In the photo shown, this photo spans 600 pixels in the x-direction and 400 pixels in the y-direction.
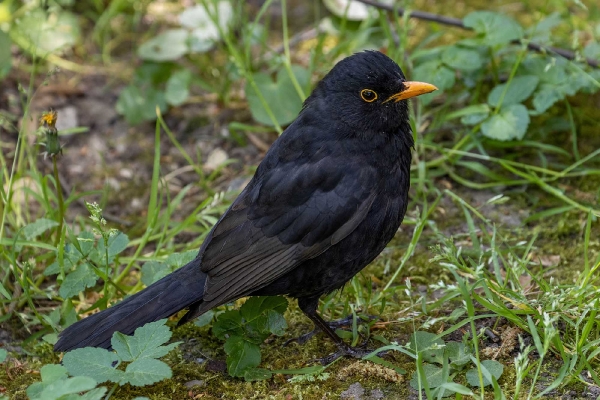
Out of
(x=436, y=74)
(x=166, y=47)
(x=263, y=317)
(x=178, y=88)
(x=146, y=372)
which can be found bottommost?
(x=263, y=317)

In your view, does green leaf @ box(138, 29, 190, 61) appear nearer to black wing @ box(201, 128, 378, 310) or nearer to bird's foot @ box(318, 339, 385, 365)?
black wing @ box(201, 128, 378, 310)

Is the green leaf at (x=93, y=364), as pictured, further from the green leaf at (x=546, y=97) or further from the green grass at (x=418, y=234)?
the green leaf at (x=546, y=97)

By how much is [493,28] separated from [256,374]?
2.83 metres

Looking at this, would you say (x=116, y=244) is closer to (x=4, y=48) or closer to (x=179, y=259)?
(x=179, y=259)

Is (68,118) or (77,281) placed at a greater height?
(68,118)

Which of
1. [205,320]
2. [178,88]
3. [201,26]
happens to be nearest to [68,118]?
[178,88]

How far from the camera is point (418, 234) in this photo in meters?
4.00

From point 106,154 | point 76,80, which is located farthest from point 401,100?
point 76,80

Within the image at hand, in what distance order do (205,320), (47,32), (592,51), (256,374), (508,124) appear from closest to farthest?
(256,374) < (205,320) < (508,124) < (592,51) < (47,32)

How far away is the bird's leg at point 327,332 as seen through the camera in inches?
147

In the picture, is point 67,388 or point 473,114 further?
point 473,114

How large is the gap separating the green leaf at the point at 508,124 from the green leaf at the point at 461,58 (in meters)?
0.36

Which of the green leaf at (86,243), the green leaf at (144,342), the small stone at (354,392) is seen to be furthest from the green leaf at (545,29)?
the green leaf at (144,342)

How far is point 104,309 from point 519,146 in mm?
2969
